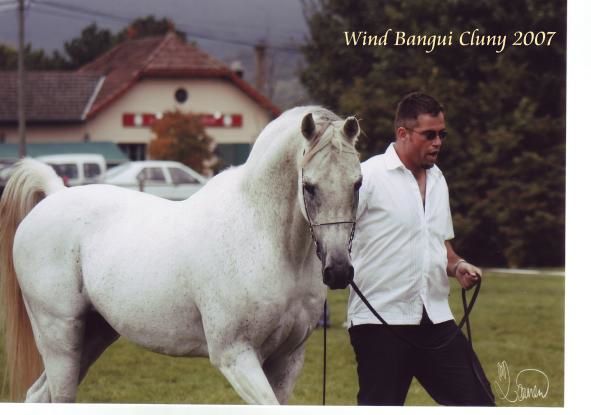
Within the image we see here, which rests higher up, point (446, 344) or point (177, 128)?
point (177, 128)

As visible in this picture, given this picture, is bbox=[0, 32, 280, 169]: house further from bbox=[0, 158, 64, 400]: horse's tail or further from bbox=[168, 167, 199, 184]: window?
bbox=[0, 158, 64, 400]: horse's tail

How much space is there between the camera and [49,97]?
11.0m

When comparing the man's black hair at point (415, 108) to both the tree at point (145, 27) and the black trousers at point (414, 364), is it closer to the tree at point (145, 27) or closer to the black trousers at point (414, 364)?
the black trousers at point (414, 364)

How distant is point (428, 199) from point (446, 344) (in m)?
0.57

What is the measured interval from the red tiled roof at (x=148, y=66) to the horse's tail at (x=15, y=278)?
5.40m

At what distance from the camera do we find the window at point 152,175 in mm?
12266

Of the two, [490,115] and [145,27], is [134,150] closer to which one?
[145,27]

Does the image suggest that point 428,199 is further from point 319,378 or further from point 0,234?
point 319,378

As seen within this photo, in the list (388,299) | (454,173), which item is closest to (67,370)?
(388,299)

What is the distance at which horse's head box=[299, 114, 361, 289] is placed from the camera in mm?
3215

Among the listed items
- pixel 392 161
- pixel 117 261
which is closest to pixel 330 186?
pixel 392 161

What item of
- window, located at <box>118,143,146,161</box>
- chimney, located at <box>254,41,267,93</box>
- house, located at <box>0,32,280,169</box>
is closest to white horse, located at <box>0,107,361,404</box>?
chimney, located at <box>254,41,267,93</box>

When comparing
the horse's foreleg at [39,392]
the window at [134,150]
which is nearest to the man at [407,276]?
the horse's foreleg at [39,392]

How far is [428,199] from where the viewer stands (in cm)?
372
